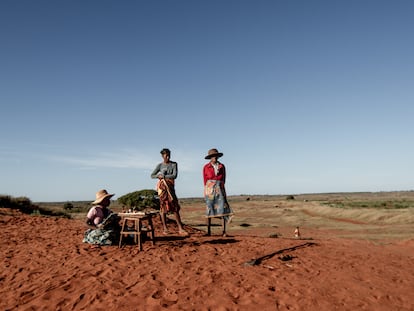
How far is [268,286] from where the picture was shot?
5.98m

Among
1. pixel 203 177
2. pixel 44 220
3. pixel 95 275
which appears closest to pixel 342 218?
pixel 203 177

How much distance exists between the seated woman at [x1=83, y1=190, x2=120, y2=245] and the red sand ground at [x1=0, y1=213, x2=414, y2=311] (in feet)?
1.09

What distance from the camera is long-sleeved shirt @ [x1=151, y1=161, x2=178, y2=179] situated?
997cm

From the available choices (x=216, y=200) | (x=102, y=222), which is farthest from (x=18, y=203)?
(x=216, y=200)

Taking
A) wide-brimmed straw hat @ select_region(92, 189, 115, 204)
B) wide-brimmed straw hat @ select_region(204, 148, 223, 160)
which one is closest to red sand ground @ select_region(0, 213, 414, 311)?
wide-brimmed straw hat @ select_region(92, 189, 115, 204)

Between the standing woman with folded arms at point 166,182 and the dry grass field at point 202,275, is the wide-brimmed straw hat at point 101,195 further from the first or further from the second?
the standing woman with folded arms at point 166,182

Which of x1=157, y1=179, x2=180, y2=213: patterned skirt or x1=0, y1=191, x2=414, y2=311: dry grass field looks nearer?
x1=0, y1=191, x2=414, y2=311: dry grass field

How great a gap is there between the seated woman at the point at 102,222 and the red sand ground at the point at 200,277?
1.09 ft

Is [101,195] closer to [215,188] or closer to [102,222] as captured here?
[102,222]

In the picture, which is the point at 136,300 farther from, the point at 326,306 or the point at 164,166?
the point at 164,166

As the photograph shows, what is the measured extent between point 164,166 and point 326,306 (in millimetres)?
6251

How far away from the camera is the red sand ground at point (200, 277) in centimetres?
538

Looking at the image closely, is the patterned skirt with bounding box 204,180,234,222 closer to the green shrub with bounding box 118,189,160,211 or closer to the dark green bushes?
the green shrub with bounding box 118,189,160,211

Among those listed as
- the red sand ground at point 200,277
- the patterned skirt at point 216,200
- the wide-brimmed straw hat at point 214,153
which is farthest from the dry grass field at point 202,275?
the wide-brimmed straw hat at point 214,153
